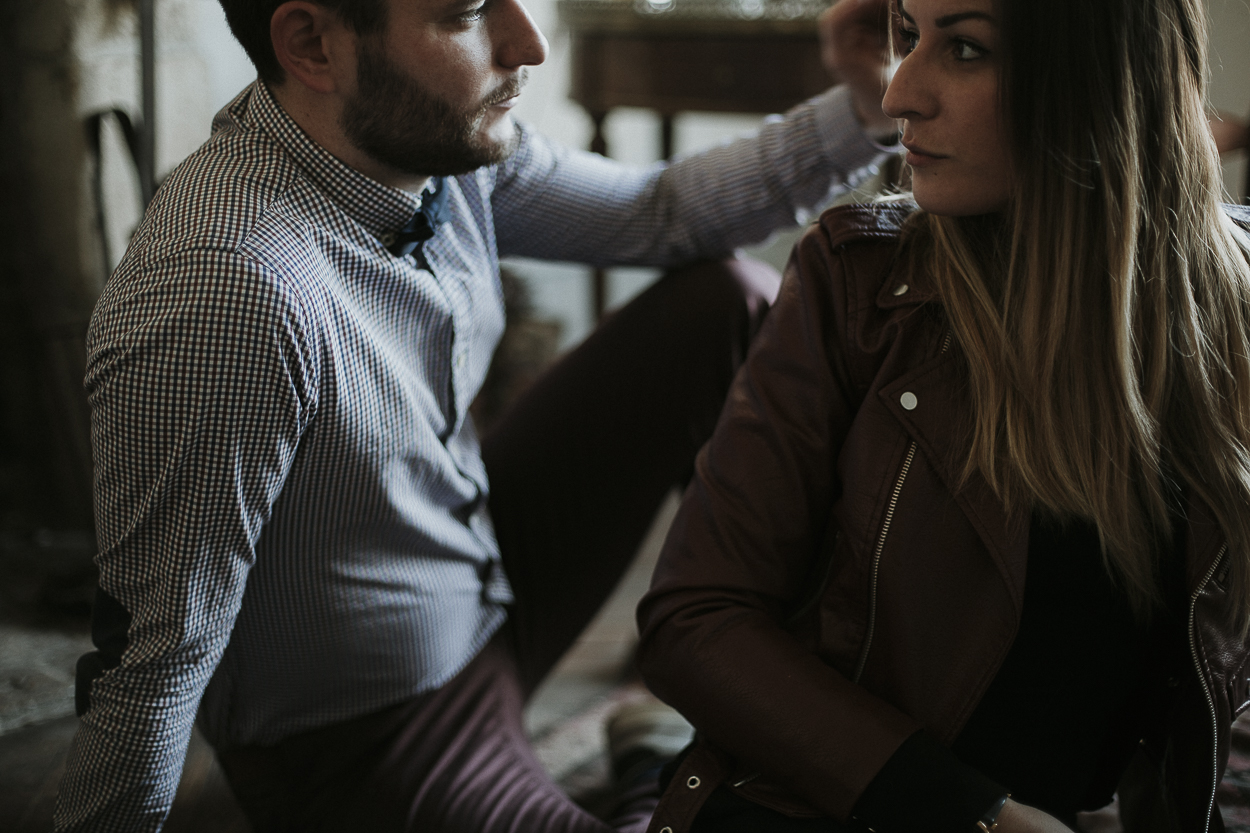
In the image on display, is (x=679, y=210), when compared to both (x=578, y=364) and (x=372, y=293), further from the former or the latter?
(x=372, y=293)

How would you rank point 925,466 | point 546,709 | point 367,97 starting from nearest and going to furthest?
point 925,466 → point 367,97 → point 546,709

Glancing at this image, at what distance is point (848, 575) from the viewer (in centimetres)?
84

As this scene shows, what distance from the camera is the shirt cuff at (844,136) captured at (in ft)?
3.87

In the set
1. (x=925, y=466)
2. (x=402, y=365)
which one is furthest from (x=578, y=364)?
(x=925, y=466)

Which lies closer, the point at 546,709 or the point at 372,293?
the point at 372,293

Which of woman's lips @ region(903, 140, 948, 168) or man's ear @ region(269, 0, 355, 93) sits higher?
man's ear @ region(269, 0, 355, 93)

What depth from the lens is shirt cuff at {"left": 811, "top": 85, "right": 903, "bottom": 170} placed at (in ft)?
3.87

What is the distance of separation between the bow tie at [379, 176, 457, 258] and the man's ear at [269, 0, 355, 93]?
0.14 m

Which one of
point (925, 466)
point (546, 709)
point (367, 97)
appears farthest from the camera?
point (546, 709)

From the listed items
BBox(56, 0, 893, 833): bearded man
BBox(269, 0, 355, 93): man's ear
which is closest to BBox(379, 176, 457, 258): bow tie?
BBox(56, 0, 893, 833): bearded man

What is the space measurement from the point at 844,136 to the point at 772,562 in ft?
1.95

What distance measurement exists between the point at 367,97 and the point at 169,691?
577 millimetres

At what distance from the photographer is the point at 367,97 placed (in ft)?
3.05

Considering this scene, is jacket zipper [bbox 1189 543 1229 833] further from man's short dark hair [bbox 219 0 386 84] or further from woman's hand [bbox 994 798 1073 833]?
man's short dark hair [bbox 219 0 386 84]
